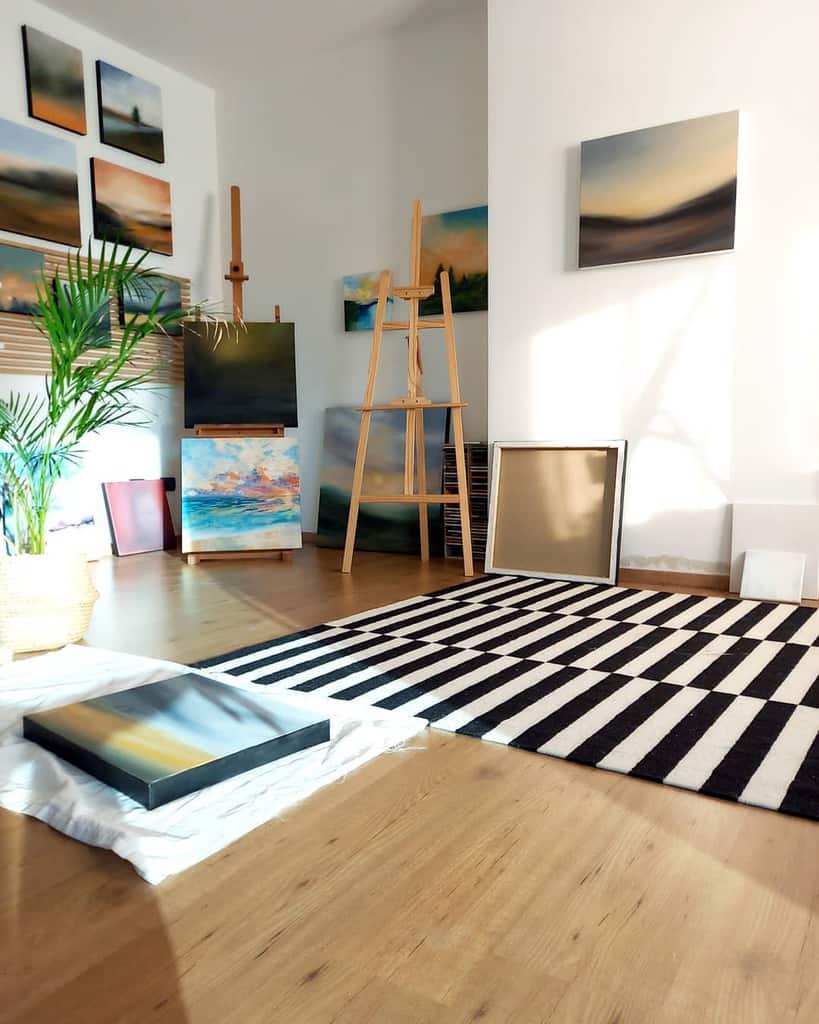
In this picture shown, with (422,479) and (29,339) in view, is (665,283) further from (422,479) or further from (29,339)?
(29,339)

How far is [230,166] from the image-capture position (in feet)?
17.0

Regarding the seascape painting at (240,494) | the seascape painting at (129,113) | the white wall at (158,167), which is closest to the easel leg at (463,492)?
the seascape painting at (240,494)

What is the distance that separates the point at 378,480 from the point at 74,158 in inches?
90.8

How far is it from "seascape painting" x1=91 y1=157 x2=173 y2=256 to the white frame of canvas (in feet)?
7.69

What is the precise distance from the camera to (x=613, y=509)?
3.47 meters

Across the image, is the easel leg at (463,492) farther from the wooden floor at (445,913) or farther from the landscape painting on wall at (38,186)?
the landscape painting on wall at (38,186)

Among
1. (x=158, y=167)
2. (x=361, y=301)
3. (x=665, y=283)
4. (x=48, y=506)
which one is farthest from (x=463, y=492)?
(x=158, y=167)

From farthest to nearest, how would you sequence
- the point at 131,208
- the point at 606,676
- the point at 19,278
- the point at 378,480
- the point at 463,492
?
the point at 131,208, the point at 378,480, the point at 19,278, the point at 463,492, the point at 606,676

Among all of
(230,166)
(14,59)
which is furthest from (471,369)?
(14,59)

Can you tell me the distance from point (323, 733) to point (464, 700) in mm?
410

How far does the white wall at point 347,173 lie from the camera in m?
4.31

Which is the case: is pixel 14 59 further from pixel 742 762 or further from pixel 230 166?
pixel 742 762

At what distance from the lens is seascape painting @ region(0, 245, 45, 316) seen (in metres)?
4.00

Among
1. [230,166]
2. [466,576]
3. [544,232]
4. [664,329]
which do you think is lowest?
[466,576]
